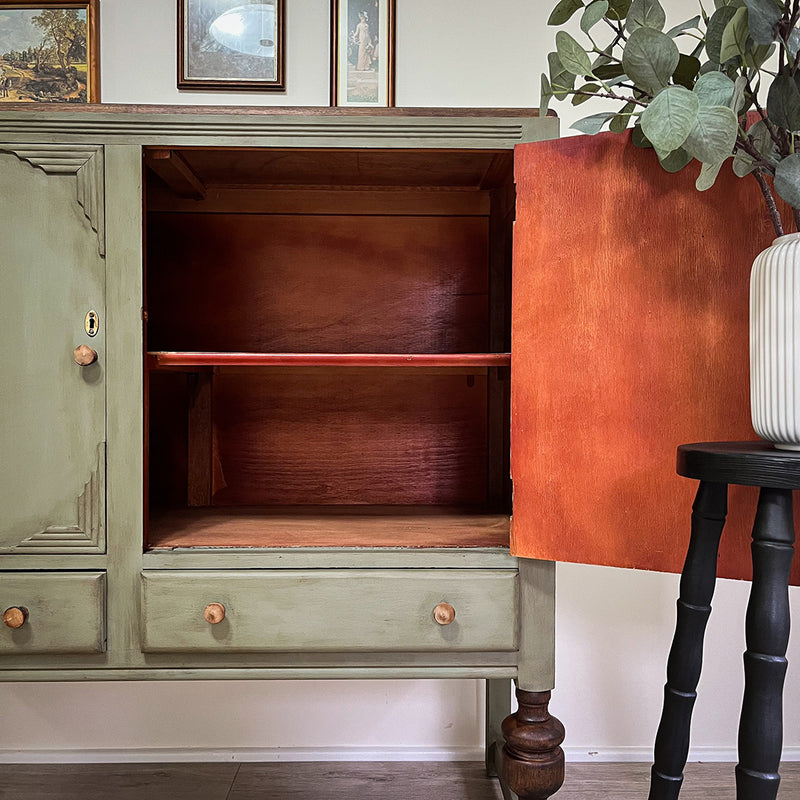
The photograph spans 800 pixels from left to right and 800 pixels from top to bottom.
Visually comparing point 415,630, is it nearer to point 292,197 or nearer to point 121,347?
point 121,347

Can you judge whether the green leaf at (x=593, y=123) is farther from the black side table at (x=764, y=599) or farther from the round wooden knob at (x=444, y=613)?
the round wooden knob at (x=444, y=613)

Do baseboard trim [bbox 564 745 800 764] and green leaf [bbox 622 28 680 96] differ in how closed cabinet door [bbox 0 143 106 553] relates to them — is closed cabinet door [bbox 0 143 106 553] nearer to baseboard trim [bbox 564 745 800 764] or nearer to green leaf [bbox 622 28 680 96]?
green leaf [bbox 622 28 680 96]

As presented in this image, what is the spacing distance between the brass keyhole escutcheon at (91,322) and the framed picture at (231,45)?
80cm

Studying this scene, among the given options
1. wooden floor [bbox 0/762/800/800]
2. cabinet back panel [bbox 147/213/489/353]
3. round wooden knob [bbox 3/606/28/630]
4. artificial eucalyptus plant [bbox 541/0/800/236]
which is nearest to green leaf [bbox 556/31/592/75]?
artificial eucalyptus plant [bbox 541/0/800/236]

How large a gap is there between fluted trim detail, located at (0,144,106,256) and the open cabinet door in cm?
63

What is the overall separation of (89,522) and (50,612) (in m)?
0.15

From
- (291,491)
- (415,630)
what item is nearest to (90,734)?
(291,491)

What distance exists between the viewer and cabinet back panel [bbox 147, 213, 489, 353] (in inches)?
65.1

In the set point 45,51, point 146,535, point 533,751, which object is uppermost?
point 45,51

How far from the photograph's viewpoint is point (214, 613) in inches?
46.2

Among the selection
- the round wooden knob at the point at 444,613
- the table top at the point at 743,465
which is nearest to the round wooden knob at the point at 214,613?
the round wooden knob at the point at 444,613

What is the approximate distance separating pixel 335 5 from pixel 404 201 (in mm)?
490

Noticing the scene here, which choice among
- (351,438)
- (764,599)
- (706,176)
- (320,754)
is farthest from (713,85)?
(320,754)

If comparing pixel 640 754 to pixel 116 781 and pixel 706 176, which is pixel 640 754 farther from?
pixel 706 176
